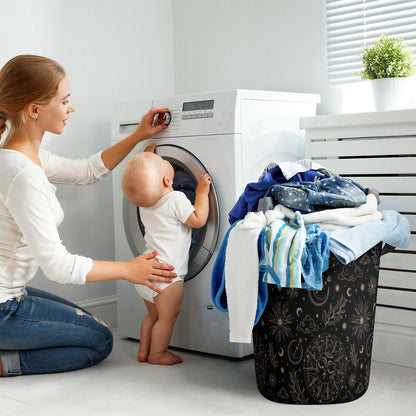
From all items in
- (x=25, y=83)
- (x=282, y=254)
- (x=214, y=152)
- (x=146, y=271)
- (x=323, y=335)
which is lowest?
(x=323, y=335)

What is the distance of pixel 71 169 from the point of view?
2.52m

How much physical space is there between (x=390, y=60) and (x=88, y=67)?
1330mm

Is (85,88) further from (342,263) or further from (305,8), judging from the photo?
(342,263)

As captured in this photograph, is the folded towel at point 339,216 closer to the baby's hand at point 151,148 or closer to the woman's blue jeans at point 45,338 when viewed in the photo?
the baby's hand at point 151,148

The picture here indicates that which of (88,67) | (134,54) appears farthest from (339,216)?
(134,54)

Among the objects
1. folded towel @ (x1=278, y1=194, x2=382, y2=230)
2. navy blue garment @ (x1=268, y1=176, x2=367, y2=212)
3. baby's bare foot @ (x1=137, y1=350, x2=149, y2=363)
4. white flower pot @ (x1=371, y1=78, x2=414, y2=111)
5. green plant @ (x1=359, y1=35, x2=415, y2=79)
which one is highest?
green plant @ (x1=359, y1=35, x2=415, y2=79)

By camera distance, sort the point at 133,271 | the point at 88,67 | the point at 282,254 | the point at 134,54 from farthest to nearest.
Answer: the point at 134,54 → the point at 88,67 → the point at 133,271 → the point at 282,254

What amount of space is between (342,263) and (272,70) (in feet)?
4.56

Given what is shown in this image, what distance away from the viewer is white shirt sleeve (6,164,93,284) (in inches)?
78.5

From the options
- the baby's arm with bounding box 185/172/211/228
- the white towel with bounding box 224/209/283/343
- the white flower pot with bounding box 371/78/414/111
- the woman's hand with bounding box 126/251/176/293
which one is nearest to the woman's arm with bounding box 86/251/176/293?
the woman's hand with bounding box 126/251/176/293

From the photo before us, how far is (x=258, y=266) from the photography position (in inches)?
69.8

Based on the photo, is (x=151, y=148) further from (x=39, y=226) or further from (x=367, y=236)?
(x=367, y=236)

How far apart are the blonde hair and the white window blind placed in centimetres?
121

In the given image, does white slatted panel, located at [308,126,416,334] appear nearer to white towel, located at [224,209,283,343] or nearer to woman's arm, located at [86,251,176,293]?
white towel, located at [224,209,283,343]
